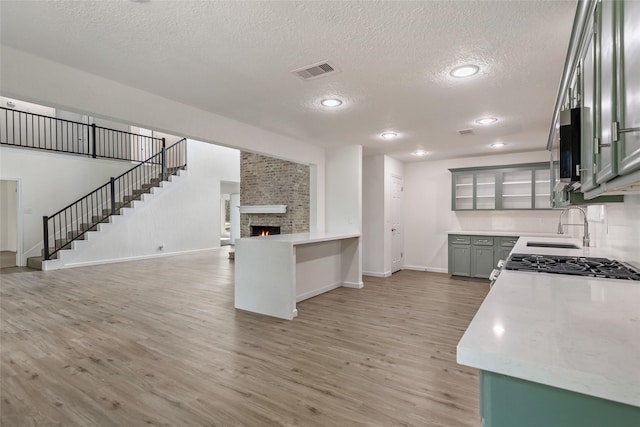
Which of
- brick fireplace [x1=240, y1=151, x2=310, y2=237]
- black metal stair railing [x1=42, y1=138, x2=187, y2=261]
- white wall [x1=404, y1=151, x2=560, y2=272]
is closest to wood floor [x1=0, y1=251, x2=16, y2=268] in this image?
black metal stair railing [x1=42, y1=138, x2=187, y2=261]

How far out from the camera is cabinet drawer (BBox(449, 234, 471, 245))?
655 centimetres

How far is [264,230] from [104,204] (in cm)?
482

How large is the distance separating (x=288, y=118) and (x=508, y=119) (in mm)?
2830

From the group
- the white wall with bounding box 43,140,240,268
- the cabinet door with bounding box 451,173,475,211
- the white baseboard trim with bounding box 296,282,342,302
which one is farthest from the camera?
the white wall with bounding box 43,140,240,268

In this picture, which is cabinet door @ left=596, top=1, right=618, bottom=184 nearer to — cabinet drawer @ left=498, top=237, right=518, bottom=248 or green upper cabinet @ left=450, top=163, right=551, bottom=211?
cabinet drawer @ left=498, top=237, right=518, bottom=248

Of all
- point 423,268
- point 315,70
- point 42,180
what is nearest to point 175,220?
point 42,180

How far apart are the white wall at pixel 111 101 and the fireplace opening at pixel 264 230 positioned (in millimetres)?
3351

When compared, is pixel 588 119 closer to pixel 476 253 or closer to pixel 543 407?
pixel 543 407

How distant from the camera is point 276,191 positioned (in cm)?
761

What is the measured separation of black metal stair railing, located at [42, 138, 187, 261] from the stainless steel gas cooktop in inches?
353

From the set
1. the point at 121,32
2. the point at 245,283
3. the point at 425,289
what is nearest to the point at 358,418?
the point at 245,283

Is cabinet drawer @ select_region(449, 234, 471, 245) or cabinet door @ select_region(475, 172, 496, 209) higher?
cabinet door @ select_region(475, 172, 496, 209)

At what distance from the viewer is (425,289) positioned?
5.61m

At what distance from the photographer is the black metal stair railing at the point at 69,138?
26.9 ft
